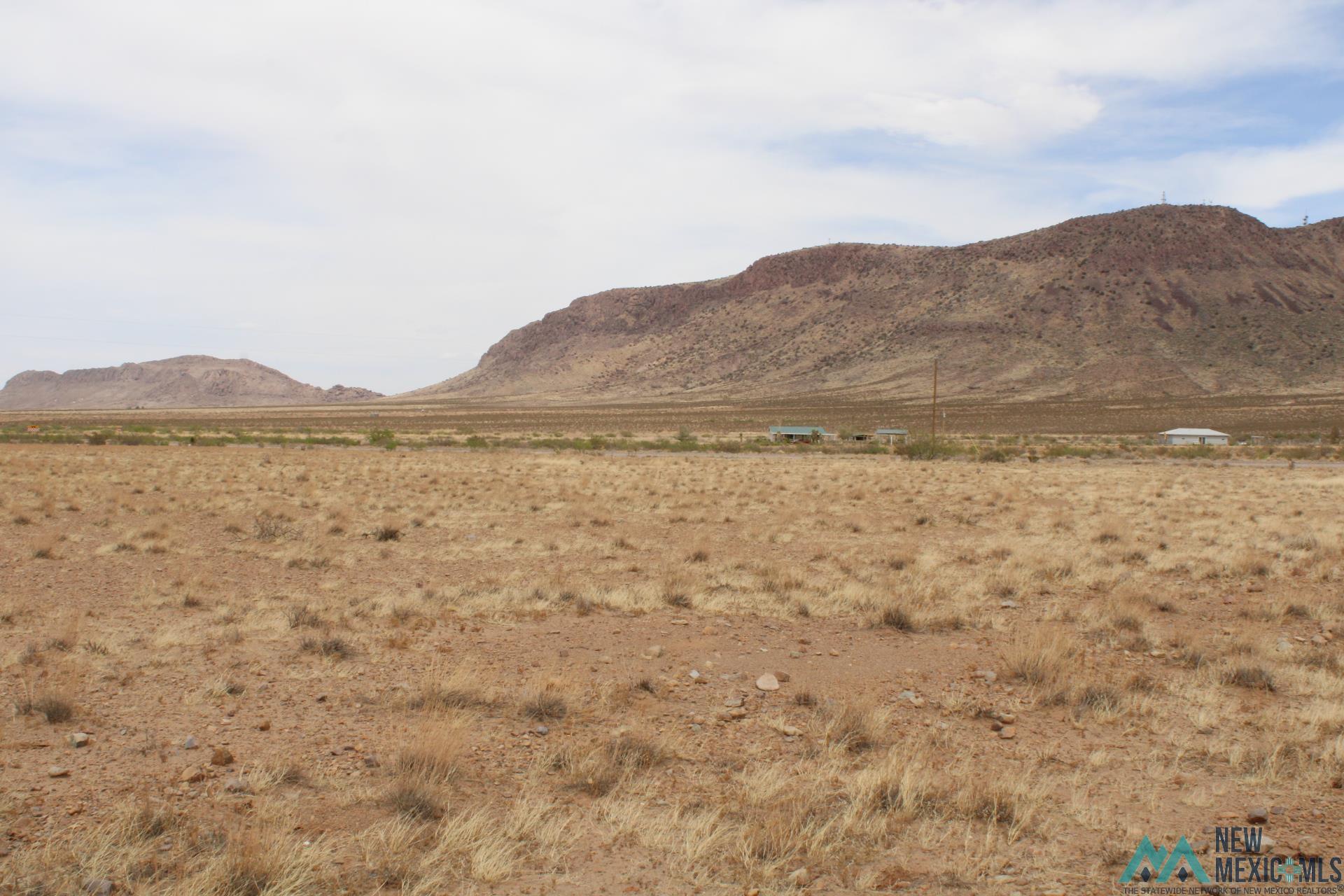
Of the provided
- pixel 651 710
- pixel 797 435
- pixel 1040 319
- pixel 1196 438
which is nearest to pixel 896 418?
pixel 797 435

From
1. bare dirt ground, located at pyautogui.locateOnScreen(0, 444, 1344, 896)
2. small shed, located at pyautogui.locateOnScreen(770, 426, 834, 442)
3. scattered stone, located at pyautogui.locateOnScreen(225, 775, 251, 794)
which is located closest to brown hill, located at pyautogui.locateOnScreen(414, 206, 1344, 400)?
small shed, located at pyautogui.locateOnScreen(770, 426, 834, 442)

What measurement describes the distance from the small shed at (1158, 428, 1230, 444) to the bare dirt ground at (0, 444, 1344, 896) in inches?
1658

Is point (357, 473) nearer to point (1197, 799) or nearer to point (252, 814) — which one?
point (252, 814)

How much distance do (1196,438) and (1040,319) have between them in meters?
64.7

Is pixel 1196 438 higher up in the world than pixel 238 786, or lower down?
lower down

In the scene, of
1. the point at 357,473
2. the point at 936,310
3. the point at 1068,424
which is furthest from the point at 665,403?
the point at 357,473

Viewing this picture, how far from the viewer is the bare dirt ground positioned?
446 centimetres

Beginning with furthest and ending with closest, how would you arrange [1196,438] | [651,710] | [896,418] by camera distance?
[896,418] < [1196,438] < [651,710]

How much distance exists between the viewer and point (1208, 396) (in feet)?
298

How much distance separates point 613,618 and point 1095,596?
20.5 feet

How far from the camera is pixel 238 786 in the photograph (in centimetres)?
504

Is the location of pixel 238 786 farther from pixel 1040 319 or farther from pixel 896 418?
pixel 1040 319

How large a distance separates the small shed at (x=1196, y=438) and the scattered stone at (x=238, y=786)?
Answer: 2205 inches

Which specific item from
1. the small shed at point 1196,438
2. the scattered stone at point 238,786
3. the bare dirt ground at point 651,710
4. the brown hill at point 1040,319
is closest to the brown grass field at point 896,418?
the brown hill at point 1040,319
